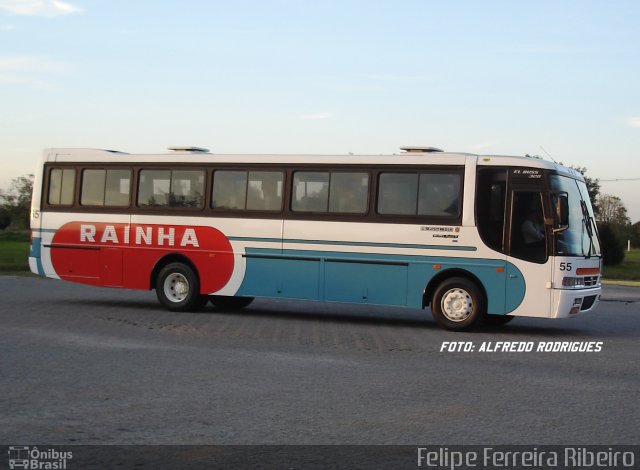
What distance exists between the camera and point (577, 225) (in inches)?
617

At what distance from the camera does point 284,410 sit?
823 centimetres

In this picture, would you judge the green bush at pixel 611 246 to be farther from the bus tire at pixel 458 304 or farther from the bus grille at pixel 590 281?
the bus tire at pixel 458 304

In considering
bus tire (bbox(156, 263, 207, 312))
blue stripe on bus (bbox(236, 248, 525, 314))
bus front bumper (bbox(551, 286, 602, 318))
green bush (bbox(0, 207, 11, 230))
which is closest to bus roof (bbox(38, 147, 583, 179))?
blue stripe on bus (bbox(236, 248, 525, 314))

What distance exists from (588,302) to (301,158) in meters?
5.69

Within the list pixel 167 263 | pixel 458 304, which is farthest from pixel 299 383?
pixel 167 263

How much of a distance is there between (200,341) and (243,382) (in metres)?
3.83

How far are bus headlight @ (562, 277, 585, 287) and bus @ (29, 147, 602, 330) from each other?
0.10 ft

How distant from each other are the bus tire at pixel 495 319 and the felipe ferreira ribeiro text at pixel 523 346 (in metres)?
2.44

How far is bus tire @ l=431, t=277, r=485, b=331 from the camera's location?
15484mm

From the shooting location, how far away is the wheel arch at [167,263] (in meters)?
18.2
